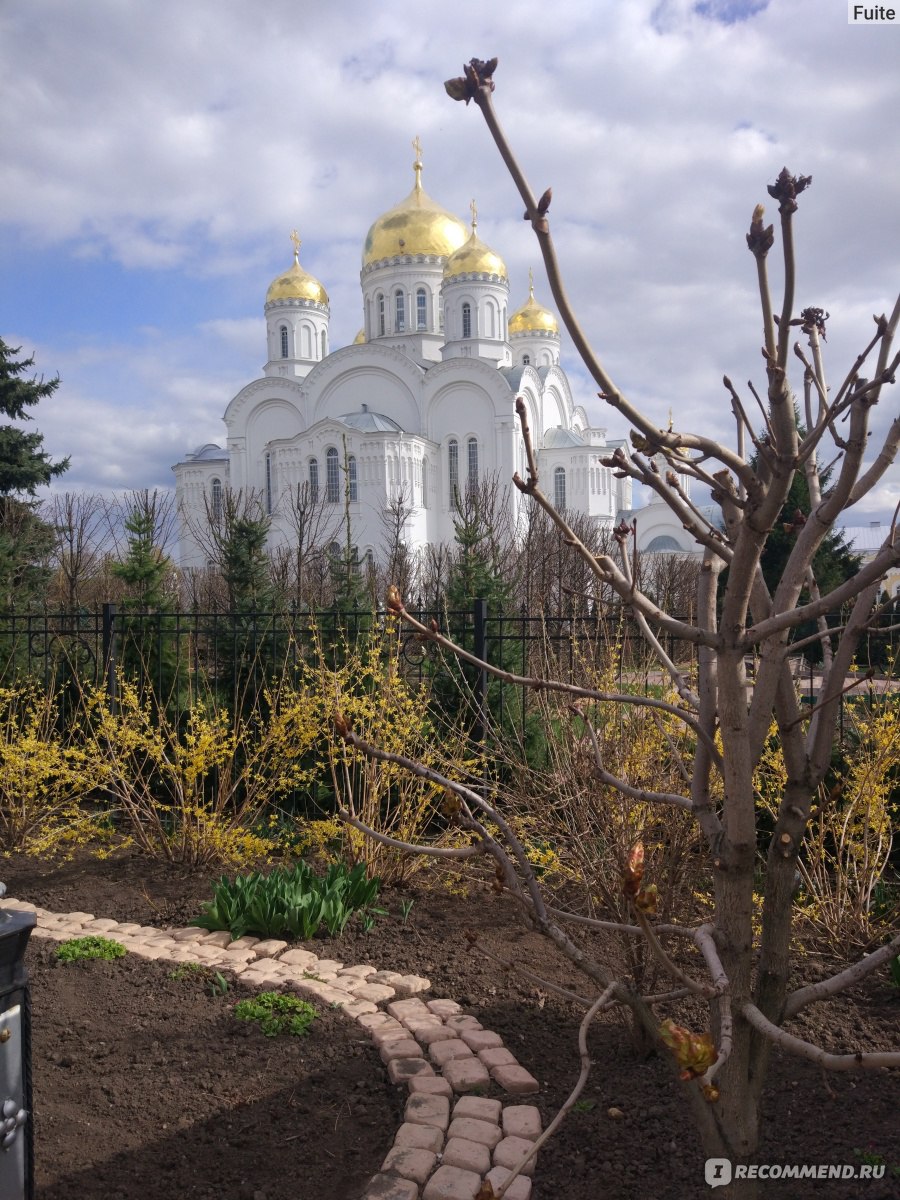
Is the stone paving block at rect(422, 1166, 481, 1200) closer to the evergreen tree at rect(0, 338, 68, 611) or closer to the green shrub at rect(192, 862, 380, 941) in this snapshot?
the green shrub at rect(192, 862, 380, 941)

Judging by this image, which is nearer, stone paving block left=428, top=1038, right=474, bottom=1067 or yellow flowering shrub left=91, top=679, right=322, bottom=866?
stone paving block left=428, top=1038, right=474, bottom=1067

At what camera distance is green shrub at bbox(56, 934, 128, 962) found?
366 cm

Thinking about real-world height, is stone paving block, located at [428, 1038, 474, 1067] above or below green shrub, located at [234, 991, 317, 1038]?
below

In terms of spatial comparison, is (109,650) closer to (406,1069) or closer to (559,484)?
(406,1069)

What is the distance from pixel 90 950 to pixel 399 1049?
5.15ft

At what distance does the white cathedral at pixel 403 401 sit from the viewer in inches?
1380

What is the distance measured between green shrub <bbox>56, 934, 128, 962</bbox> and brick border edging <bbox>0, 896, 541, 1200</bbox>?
0.30 ft

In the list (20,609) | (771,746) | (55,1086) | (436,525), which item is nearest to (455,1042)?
(55,1086)

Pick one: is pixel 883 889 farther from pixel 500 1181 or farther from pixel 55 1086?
pixel 55 1086

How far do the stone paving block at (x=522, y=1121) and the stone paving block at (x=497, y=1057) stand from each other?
0.21 metres

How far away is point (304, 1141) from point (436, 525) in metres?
34.5

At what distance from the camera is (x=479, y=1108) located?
2553 mm

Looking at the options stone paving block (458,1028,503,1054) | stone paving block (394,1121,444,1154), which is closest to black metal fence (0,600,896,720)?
stone paving block (458,1028,503,1054)

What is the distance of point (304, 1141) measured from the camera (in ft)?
8.09
